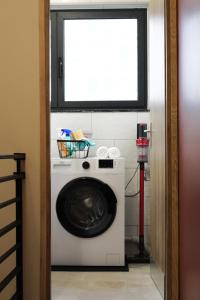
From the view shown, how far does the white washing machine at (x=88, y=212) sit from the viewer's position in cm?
267

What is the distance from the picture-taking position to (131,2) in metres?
3.28

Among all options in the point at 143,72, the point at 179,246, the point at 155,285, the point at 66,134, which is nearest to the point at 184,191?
the point at 179,246

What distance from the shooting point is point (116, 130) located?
3.29 meters

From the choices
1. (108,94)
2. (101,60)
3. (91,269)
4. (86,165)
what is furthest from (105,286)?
(101,60)

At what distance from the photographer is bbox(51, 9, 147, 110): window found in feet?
10.9

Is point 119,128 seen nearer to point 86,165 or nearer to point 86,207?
point 86,165

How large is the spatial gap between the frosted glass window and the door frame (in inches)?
59.6

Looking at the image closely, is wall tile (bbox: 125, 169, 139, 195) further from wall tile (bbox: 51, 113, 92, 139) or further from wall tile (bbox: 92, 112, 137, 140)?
wall tile (bbox: 51, 113, 92, 139)

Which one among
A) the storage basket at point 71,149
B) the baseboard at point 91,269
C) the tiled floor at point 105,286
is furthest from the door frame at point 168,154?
the storage basket at point 71,149

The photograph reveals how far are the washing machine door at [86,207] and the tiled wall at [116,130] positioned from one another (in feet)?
1.96

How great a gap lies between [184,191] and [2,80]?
1.16m

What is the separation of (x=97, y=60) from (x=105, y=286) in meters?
2.14

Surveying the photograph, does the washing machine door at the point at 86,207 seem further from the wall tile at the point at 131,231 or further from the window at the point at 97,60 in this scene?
the window at the point at 97,60

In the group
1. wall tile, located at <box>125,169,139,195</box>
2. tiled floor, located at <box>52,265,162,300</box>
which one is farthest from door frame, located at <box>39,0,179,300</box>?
wall tile, located at <box>125,169,139,195</box>
